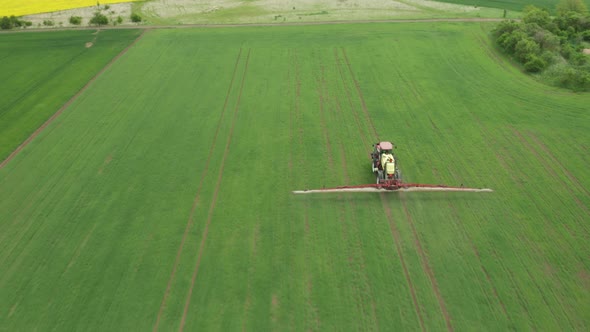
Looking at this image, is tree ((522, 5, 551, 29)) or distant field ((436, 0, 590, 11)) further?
distant field ((436, 0, 590, 11))

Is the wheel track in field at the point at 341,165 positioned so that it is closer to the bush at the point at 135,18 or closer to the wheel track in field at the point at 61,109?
the wheel track in field at the point at 61,109

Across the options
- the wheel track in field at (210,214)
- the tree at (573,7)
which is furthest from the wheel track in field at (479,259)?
Result: the tree at (573,7)

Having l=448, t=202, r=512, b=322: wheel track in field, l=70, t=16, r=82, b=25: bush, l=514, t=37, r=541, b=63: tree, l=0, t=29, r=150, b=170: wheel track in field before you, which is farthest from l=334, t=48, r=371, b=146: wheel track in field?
l=70, t=16, r=82, b=25: bush

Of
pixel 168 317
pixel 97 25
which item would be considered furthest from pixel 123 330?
pixel 97 25

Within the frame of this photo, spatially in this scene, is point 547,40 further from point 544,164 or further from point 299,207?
point 299,207

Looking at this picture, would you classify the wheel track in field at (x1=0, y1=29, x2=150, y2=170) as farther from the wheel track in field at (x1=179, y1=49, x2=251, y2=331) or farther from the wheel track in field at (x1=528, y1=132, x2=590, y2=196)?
the wheel track in field at (x1=528, y1=132, x2=590, y2=196)

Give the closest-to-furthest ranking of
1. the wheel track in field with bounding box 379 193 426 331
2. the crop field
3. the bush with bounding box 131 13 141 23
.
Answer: the wheel track in field with bounding box 379 193 426 331 < the crop field < the bush with bounding box 131 13 141 23

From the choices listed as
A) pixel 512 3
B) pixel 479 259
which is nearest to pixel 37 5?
pixel 479 259
